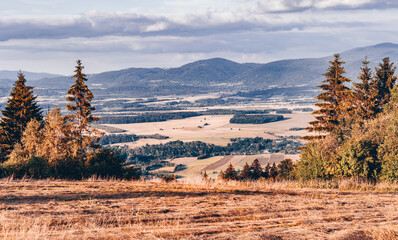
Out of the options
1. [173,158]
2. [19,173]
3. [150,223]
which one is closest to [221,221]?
[150,223]

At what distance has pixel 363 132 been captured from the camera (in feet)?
119

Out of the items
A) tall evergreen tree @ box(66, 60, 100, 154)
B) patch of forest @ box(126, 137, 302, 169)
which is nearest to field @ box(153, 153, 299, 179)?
patch of forest @ box(126, 137, 302, 169)

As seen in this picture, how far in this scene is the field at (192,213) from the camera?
10648 millimetres

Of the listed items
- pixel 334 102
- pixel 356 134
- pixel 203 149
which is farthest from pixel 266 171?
pixel 203 149

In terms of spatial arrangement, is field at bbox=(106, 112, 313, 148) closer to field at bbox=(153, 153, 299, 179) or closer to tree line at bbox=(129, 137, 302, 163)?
tree line at bbox=(129, 137, 302, 163)

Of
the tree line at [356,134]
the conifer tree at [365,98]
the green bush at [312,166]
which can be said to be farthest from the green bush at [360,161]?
the conifer tree at [365,98]

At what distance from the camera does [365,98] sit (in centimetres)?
4706

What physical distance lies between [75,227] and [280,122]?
195 m

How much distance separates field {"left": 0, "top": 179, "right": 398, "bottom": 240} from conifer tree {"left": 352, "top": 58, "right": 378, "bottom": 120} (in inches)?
1158

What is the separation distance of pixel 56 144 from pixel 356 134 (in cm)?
3086

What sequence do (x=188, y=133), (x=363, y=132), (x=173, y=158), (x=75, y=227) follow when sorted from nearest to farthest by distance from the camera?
1. (x=75, y=227)
2. (x=363, y=132)
3. (x=173, y=158)
4. (x=188, y=133)

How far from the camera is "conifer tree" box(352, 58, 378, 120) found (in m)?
46.2

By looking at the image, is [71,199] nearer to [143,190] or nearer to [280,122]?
[143,190]

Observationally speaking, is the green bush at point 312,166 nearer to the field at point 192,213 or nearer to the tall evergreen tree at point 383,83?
the field at point 192,213
